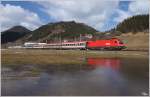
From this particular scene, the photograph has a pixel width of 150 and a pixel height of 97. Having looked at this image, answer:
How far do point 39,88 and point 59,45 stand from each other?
9348 cm

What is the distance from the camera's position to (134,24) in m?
175

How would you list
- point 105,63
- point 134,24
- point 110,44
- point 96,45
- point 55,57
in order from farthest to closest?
point 134,24 → point 96,45 → point 110,44 → point 55,57 → point 105,63

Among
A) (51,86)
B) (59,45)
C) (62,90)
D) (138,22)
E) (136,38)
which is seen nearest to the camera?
(62,90)

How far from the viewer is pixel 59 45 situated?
109 meters

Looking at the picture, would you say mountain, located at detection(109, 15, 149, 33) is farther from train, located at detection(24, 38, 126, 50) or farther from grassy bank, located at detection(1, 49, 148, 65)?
grassy bank, located at detection(1, 49, 148, 65)

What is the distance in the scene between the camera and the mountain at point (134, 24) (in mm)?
167837

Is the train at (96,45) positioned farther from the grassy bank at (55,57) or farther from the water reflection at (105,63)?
the water reflection at (105,63)

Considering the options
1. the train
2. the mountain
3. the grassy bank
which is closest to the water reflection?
the grassy bank

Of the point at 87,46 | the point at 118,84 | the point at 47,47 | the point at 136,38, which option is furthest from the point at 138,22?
the point at 118,84

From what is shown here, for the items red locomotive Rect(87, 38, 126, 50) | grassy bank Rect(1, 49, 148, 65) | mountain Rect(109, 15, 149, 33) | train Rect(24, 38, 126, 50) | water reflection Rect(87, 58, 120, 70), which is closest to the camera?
water reflection Rect(87, 58, 120, 70)

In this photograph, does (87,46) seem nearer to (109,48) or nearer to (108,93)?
(109,48)

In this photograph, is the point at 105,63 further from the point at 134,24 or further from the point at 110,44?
the point at 134,24

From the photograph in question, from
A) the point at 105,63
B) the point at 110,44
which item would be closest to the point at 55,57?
the point at 105,63

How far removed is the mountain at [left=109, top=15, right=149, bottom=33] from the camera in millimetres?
167837
